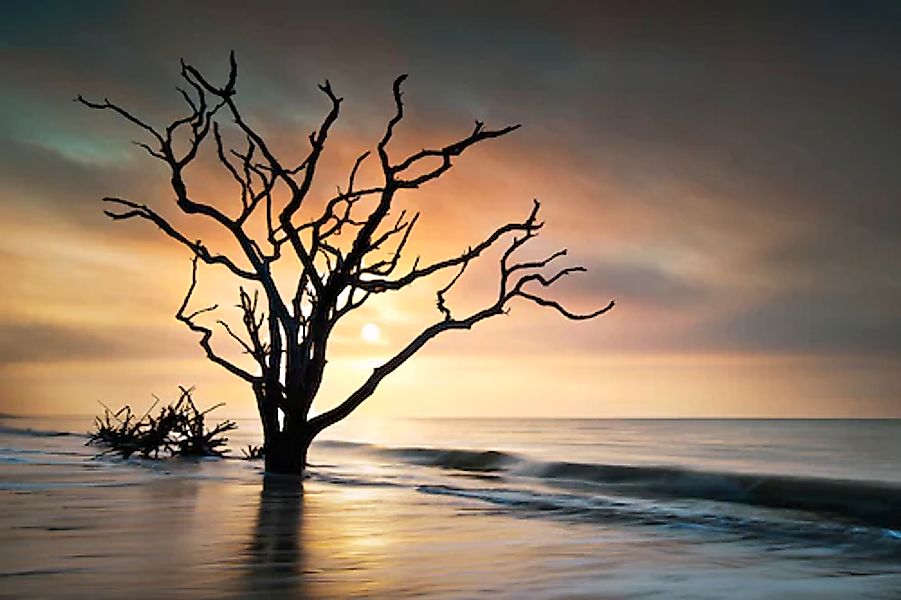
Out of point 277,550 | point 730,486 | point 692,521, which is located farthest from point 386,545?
point 730,486

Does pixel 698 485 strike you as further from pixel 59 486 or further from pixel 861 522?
pixel 59 486

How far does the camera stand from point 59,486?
1054 cm

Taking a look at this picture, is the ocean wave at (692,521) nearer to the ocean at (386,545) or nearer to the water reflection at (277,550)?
the ocean at (386,545)

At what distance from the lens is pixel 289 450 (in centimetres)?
1390

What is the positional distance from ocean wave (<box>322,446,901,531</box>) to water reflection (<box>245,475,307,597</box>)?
7.72 meters

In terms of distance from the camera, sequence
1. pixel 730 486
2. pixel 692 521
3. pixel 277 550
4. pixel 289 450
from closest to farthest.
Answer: pixel 277 550
pixel 692 521
pixel 289 450
pixel 730 486

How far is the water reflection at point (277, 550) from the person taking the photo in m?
4.63

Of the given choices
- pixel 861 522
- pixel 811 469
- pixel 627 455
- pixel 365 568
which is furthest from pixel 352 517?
pixel 627 455

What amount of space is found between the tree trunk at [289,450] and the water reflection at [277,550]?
148 inches

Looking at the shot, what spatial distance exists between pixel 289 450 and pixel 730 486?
9.45m

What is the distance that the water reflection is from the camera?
463 cm

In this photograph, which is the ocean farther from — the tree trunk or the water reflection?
the tree trunk

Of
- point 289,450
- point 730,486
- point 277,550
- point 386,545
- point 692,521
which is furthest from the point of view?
point 730,486

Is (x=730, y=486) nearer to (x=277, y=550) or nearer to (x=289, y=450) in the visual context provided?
(x=289, y=450)
